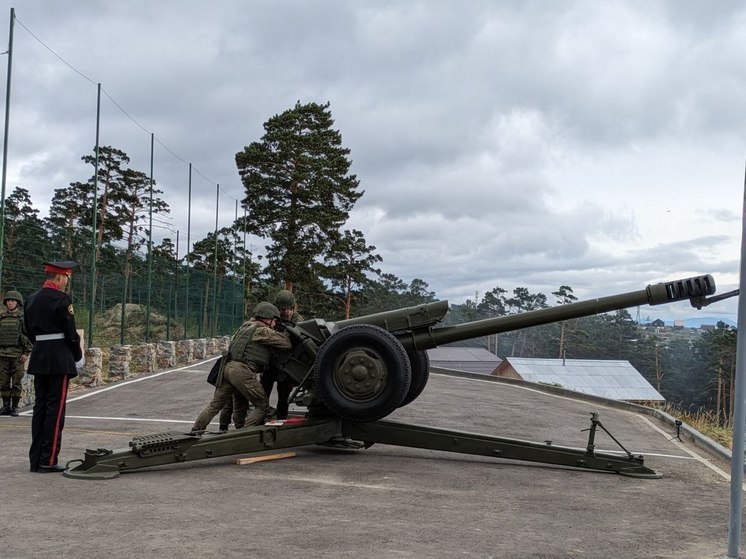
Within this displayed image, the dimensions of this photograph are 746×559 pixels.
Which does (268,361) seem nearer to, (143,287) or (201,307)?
(143,287)

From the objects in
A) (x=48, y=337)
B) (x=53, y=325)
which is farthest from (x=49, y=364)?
(x=53, y=325)

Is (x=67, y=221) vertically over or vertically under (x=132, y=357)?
over

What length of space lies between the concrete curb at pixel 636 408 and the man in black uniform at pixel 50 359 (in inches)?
230

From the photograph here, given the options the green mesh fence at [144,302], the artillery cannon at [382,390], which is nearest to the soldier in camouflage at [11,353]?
the green mesh fence at [144,302]

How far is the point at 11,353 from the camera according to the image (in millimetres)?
11195

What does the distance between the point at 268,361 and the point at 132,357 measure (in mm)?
14847

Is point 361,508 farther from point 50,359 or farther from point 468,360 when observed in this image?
point 468,360

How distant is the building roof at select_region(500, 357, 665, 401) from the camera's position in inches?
1293

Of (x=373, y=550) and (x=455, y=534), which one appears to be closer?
(x=373, y=550)

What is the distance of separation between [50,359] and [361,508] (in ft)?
10.5

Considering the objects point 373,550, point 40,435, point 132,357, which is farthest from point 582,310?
point 132,357

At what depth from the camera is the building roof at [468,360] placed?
59.7 m

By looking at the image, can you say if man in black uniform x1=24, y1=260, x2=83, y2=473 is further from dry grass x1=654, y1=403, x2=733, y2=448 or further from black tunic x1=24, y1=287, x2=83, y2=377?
dry grass x1=654, y1=403, x2=733, y2=448

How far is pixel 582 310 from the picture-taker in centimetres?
791
